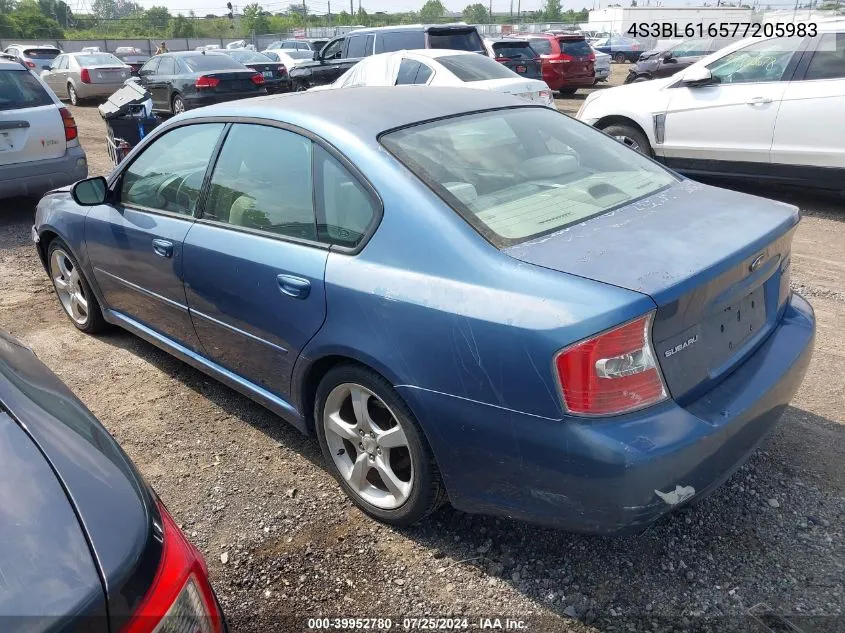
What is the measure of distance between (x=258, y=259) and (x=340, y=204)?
46cm

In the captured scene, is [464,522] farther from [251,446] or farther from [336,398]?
[251,446]

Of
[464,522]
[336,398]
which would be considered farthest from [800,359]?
[336,398]

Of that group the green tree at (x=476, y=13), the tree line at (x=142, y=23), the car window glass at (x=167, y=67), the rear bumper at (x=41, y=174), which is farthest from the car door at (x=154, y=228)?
the green tree at (x=476, y=13)

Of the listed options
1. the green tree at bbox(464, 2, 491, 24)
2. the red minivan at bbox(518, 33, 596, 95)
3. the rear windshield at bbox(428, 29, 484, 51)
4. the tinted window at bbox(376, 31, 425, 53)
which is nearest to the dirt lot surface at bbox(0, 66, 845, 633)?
the rear windshield at bbox(428, 29, 484, 51)

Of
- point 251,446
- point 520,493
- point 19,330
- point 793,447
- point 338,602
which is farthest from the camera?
point 19,330

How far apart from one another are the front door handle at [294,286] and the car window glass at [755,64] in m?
6.08

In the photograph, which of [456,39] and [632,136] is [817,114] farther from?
[456,39]

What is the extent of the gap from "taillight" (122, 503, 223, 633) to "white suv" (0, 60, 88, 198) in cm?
663

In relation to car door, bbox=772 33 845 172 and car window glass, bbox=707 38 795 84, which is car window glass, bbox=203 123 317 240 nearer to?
car door, bbox=772 33 845 172

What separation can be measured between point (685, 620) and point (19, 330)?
454 centimetres

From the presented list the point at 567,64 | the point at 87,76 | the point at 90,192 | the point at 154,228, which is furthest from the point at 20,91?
the point at 567,64

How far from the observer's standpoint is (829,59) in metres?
6.51

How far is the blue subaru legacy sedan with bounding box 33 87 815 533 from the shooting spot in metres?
2.05

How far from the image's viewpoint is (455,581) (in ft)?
8.18
